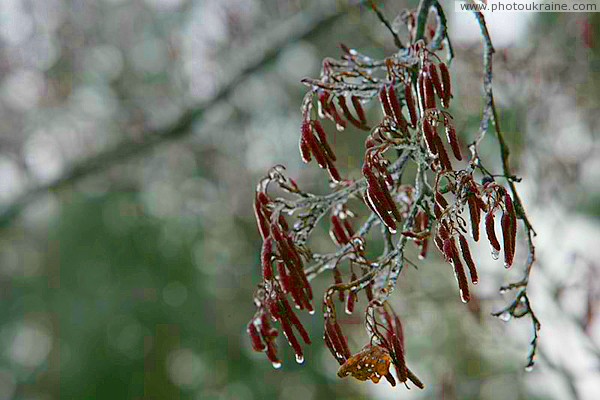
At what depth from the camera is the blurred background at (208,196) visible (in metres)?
3.74

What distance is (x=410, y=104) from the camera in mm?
1416

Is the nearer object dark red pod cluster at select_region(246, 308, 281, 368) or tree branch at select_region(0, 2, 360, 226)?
dark red pod cluster at select_region(246, 308, 281, 368)

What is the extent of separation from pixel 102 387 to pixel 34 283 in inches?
51.3

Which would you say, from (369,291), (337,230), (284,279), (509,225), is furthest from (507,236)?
(337,230)

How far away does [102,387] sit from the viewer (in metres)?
7.57

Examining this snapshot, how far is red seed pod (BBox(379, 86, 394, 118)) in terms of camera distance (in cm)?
141

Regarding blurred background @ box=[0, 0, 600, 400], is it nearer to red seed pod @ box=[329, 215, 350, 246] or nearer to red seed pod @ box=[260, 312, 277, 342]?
red seed pod @ box=[329, 215, 350, 246]

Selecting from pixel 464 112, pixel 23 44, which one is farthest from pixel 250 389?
pixel 464 112

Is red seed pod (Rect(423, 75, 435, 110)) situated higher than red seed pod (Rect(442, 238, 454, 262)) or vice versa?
red seed pod (Rect(423, 75, 435, 110))

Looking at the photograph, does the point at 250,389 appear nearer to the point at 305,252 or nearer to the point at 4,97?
the point at 4,97

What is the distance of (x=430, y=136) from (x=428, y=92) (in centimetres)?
11

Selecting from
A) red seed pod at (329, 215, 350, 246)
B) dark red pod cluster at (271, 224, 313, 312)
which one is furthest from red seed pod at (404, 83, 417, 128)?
red seed pod at (329, 215, 350, 246)

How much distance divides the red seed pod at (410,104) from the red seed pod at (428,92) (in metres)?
0.03

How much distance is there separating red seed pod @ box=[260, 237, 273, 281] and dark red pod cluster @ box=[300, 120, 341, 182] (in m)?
0.18
